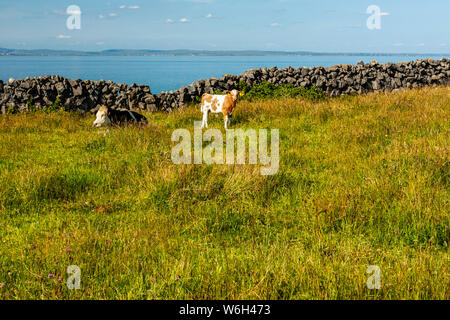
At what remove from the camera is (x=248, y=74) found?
15.8 m

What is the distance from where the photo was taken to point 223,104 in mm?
9945

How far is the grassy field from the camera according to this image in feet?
10.5

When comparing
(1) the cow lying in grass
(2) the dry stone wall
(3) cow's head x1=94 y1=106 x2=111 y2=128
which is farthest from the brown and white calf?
(2) the dry stone wall

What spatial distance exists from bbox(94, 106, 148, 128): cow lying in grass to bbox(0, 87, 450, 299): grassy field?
0.91 metres

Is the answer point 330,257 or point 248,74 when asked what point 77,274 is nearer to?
point 330,257

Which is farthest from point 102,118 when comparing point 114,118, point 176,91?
point 176,91

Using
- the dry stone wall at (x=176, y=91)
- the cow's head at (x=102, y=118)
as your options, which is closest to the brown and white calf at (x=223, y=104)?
the cow's head at (x=102, y=118)

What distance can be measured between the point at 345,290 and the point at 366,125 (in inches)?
270

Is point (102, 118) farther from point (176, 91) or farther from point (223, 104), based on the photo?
point (176, 91)

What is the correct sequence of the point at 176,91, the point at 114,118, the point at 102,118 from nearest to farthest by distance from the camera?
the point at 102,118, the point at 114,118, the point at 176,91

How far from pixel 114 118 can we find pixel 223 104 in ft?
9.46

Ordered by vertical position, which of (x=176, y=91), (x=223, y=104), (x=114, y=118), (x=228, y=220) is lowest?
(x=228, y=220)

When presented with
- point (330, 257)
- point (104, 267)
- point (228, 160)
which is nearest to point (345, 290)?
point (330, 257)

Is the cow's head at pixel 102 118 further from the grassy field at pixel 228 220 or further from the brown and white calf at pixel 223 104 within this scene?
the brown and white calf at pixel 223 104
